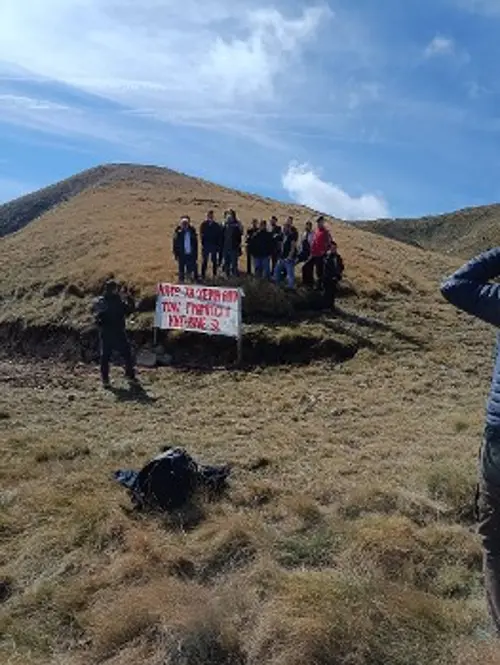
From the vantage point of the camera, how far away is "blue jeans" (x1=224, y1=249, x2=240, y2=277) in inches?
893

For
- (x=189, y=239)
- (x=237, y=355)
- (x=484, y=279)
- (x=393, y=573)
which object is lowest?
(x=393, y=573)

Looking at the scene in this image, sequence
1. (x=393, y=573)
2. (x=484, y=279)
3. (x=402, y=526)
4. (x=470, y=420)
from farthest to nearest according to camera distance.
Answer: (x=470, y=420)
(x=402, y=526)
(x=393, y=573)
(x=484, y=279)

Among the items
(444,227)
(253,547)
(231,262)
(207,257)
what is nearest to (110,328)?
(231,262)

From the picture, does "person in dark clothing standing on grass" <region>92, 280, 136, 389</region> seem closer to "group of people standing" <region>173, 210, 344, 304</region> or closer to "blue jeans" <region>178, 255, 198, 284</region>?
"group of people standing" <region>173, 210, 344, 304</region>

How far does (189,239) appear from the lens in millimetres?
22359

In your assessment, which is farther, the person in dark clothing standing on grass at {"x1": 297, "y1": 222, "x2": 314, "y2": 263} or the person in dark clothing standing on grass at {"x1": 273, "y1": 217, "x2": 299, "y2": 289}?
the person in dark clothing standing on grass at {"x1": 297, "y1": 222, "x2": 314, "y2": 263}

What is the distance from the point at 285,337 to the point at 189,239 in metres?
5.38

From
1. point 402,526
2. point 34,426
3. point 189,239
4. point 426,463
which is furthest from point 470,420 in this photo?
point 189,239

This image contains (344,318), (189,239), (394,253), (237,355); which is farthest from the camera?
(394,253)

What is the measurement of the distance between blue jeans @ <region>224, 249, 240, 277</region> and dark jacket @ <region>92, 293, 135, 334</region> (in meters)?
6.36

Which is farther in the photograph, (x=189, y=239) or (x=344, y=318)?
(x=189, y=239)

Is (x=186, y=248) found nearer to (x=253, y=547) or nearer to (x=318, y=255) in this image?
(x=318, y=255)

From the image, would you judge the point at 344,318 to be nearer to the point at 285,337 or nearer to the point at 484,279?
the point at 285,337

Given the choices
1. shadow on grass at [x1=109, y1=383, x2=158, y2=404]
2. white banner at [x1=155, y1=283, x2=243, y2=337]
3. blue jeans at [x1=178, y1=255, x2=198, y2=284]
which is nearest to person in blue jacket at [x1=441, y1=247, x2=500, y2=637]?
shadow on grass at [x1=109, y1=383, x2=158, y2=404]
